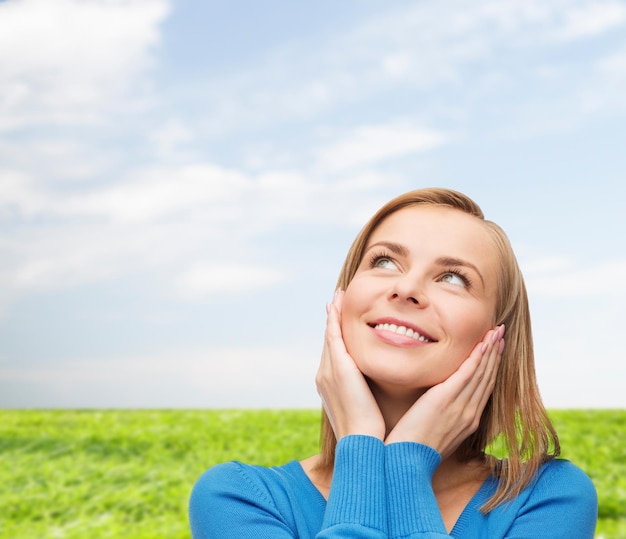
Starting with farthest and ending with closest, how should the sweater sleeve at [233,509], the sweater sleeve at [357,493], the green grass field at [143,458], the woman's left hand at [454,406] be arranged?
the green grass field at [143,458]
the woman's left hand at [454,406]
the sweater sleeve at [233,509]
the sweater sleeve at [357,493]

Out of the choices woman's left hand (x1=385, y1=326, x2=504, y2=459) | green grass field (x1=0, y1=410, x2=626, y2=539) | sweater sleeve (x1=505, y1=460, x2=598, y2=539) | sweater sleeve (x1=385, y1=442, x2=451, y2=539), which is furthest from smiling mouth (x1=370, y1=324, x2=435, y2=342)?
green grass field (x1=0, y1=410, x2=626, y2=539)

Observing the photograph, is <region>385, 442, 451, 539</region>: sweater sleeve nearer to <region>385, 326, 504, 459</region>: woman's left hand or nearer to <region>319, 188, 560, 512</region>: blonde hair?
<region>385, 326, 504, 459</region>: woman's left hand

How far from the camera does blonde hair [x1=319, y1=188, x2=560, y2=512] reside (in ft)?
7.33

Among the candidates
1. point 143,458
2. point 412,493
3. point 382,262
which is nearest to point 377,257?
point 382,262

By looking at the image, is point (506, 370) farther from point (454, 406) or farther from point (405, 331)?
point (405, 331)

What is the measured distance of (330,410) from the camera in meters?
2.19

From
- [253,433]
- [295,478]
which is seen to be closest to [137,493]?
[253,433]

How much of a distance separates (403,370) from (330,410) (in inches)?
10.5

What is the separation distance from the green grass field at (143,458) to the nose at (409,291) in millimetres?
4555

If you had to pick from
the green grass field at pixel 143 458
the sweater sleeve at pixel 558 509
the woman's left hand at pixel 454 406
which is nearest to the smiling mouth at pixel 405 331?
the woman's left hand at pixel 454 406

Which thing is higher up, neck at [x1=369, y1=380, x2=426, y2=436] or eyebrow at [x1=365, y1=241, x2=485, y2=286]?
eyebrow at [x1=365, y1=241, x2=485, y2=286]

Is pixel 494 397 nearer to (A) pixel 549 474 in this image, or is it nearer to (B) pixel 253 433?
(A) pixel 549 474

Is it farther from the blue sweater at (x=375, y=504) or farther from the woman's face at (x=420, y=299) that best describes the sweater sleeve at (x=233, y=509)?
the woman's face at (x=420, y=299)

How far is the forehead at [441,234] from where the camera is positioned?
217cm
